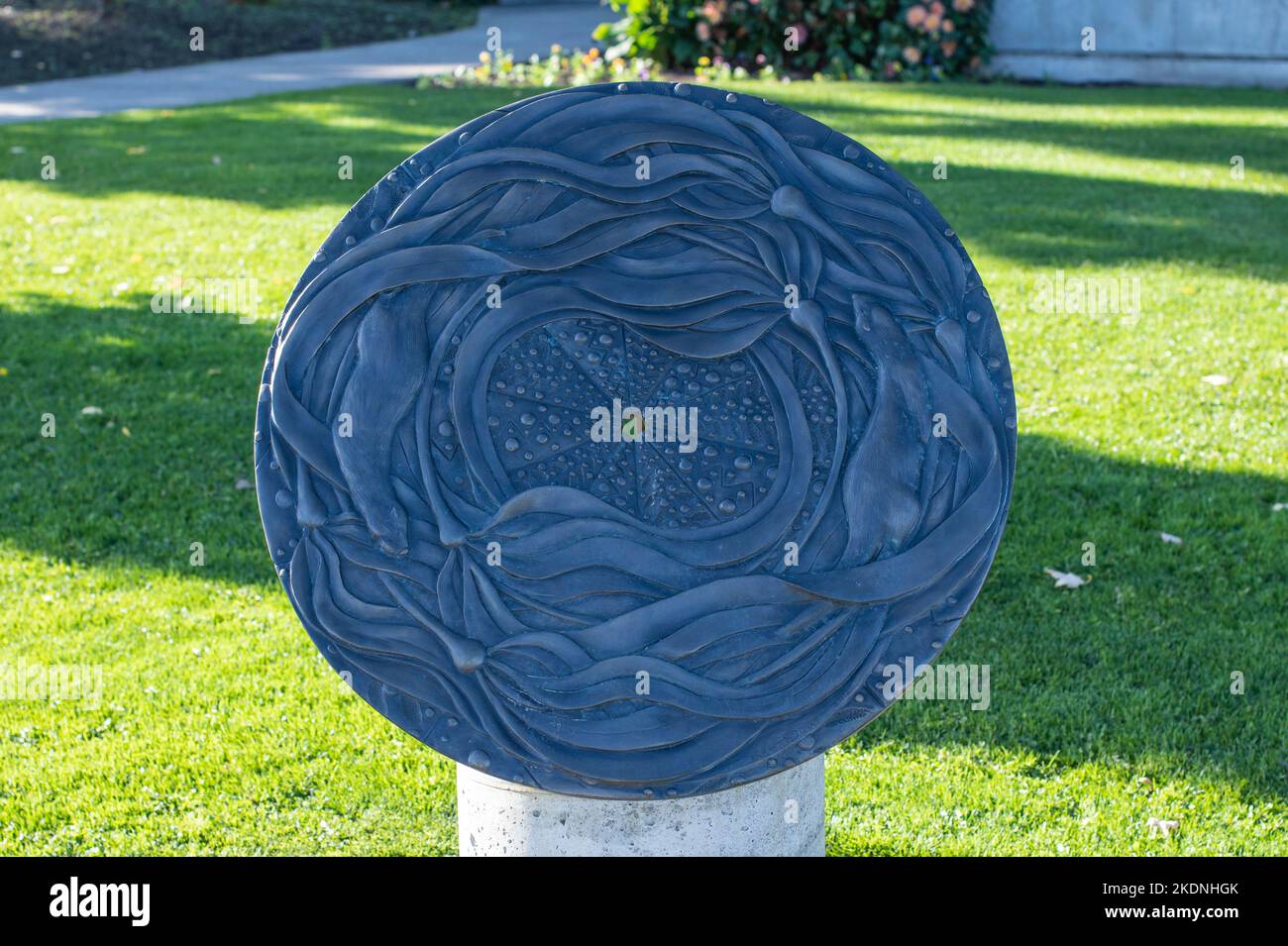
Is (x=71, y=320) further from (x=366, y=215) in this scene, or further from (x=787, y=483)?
(x=787, y=483)

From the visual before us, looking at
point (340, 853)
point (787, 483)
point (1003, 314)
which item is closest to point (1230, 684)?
point (787, 483)

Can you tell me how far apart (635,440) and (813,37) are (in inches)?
466

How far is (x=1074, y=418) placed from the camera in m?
5.89

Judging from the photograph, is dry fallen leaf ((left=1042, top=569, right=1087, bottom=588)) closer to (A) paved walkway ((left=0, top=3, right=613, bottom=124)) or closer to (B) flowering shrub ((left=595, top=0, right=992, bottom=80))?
(B) flowering shrub ((left=595, top=0, right=992, bottom=80))

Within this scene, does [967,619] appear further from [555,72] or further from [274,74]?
[274,74]

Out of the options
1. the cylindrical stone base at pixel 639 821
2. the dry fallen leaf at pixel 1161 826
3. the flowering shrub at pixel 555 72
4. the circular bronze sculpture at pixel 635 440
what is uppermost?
the flowering shrub at pixel 555 72

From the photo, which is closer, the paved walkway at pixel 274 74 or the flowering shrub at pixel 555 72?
the paved walkway at pixel 274 74

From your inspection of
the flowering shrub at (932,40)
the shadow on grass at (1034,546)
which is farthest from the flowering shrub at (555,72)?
the shadow on grass at (1034,546)

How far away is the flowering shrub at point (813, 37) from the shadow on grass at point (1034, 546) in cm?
817

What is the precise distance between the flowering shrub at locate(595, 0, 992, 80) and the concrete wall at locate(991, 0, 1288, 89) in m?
0.41

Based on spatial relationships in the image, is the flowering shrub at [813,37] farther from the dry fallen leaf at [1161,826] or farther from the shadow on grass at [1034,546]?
the dry fallen leaf at [1161,826]

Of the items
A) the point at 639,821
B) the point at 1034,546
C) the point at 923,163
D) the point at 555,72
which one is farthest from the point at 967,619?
the point at 555,72

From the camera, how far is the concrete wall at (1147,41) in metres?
13.0

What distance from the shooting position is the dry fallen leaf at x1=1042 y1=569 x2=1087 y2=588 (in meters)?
4.61
